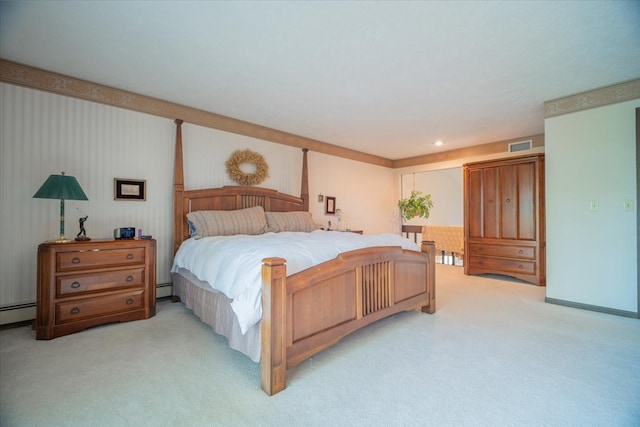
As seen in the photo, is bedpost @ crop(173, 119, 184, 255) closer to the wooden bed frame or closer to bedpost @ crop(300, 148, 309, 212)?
the wooden bed frame

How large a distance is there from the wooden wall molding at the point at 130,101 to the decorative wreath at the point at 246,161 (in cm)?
36

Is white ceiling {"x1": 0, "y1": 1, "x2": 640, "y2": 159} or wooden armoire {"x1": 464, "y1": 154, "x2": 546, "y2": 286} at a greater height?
white ceiling {"x1": 0, "y1": 1, "x2": 640, "y2": 159}

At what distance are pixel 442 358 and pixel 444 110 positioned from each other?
312cm

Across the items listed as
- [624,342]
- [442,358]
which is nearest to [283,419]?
[442,358]

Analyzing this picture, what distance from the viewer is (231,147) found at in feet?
13.6

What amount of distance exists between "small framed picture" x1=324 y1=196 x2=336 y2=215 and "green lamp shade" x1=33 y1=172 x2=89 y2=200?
12.3 ft

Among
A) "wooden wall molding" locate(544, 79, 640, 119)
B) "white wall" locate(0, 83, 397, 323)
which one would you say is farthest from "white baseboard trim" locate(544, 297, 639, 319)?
"white wall" locate(0, 83, 397, 323)

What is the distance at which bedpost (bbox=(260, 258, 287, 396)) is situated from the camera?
163cm

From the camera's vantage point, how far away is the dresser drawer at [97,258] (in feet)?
8.03

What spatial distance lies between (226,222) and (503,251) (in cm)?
445

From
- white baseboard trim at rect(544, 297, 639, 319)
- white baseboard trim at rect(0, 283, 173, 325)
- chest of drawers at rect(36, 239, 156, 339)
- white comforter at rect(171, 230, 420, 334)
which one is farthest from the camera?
white baseboard trim at rect(544, 297, 639, 319)

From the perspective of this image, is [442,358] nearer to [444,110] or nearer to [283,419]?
[283,419]

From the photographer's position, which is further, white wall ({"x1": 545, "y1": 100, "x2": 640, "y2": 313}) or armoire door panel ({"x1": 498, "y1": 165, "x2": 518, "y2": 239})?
armoire door panel ({"x1": 498, "y1": 165, "x2": 518, "y2": 239})

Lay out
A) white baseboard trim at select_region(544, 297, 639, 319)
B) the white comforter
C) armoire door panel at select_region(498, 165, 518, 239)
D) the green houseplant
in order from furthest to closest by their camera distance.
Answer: the green houseplant < armoire door panel at select_region(498, 165, 518, 239) < white baseboard trim at select_region(544, 297, 639, 319) < the white comforter
